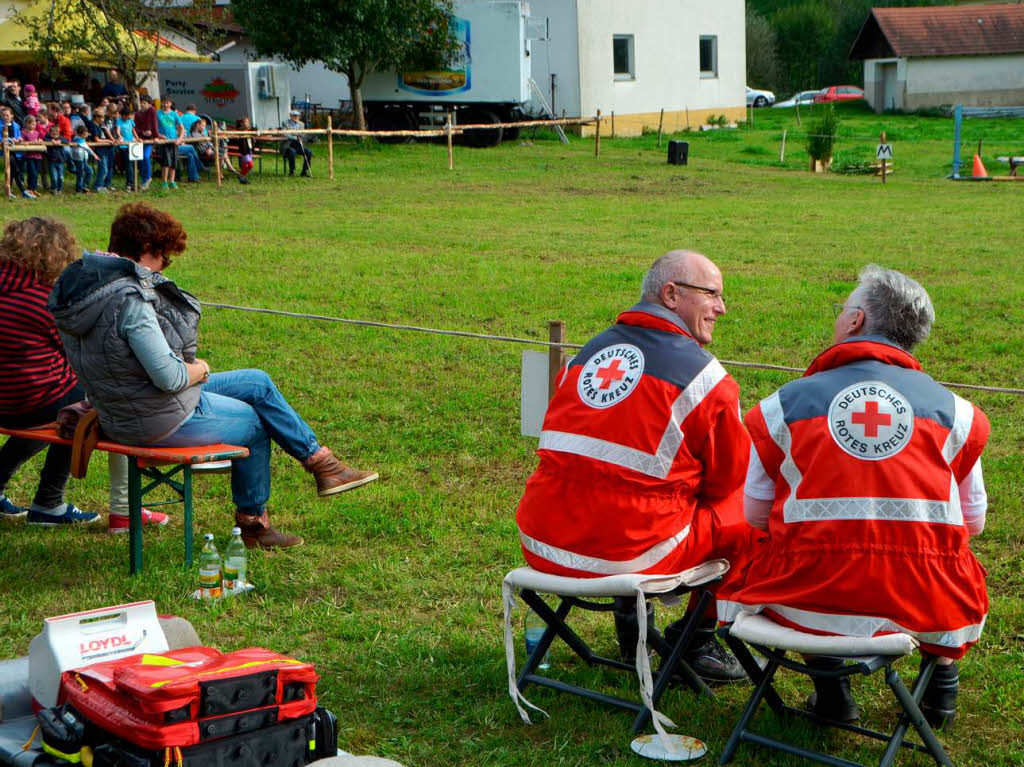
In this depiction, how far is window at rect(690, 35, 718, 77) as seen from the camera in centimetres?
4084

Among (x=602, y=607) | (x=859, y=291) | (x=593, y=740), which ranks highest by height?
(x=859, y=291)

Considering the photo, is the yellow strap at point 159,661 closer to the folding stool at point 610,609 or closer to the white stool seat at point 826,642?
the folding stool at point 610,609

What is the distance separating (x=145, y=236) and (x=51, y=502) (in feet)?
5.03

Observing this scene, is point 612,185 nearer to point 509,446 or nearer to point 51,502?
point 509,446

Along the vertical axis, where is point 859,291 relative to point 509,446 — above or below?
above

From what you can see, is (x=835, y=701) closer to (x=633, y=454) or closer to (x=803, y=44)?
(x=633, y=454)

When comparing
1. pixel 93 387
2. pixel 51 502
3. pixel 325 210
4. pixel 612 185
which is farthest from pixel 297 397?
pixel 612 185

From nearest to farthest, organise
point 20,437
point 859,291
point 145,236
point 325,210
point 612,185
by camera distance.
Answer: point 859,291 < point 145,236 < point 20,437 < point 325,210 < point 612,185

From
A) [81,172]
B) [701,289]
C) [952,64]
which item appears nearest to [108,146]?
[81,172]

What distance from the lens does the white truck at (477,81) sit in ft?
103

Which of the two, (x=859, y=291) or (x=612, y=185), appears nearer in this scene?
(x=859, y=291)

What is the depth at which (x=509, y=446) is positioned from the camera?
7.11m

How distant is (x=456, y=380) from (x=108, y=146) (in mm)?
14324

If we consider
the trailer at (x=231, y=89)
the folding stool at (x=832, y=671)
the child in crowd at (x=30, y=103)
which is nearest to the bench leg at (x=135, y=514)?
the folding stool at (x=832, y=671)
